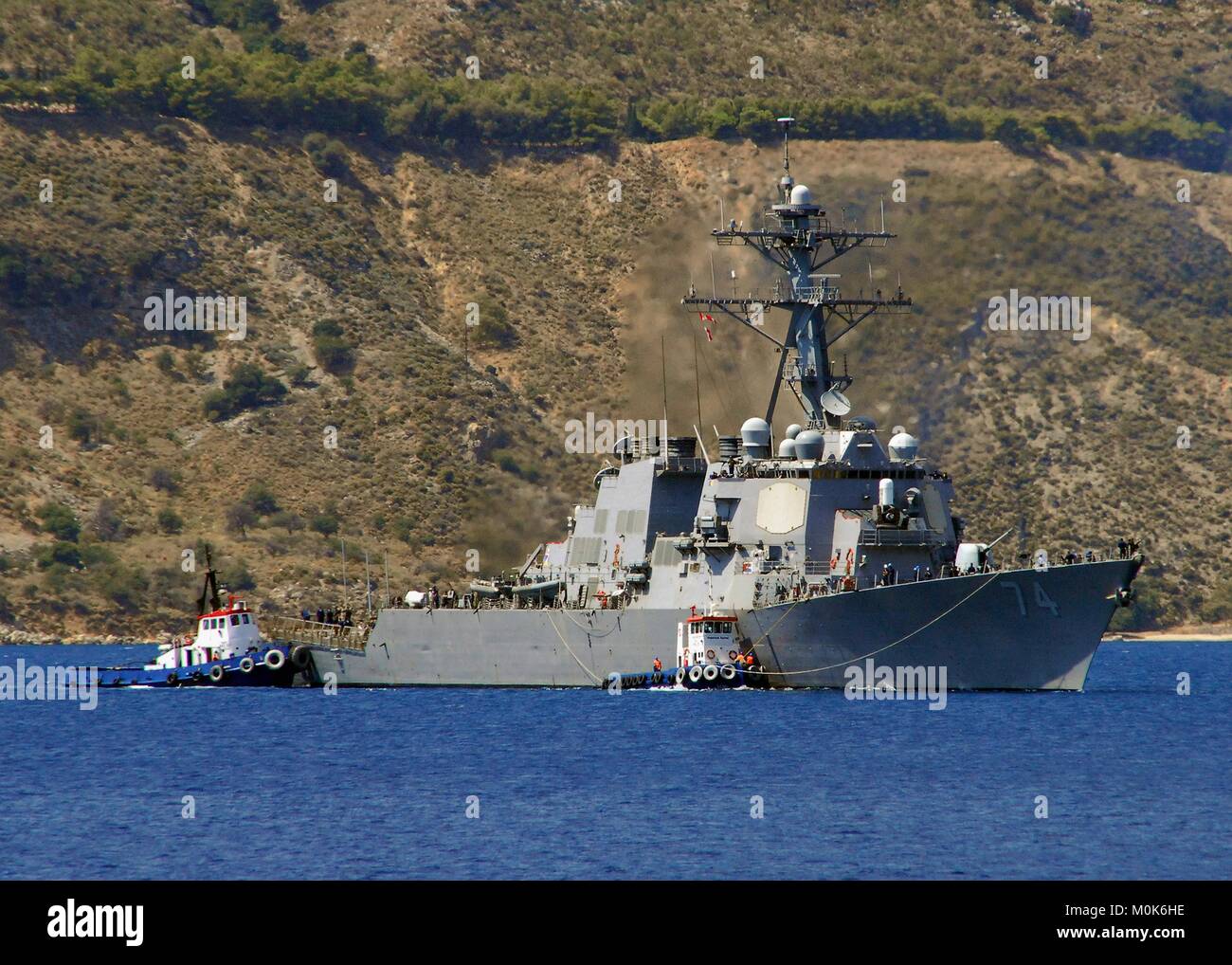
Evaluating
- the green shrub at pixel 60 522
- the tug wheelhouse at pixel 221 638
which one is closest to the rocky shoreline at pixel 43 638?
the green shrub at pixel 60 522

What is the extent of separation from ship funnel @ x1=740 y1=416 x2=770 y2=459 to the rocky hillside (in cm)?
1764

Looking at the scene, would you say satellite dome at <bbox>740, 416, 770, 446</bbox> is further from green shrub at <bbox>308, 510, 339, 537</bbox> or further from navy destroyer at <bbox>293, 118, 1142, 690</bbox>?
green shrub at <bbox>308, 510, 339, 537</bbox>

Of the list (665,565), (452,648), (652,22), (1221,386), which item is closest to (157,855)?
(665,565)

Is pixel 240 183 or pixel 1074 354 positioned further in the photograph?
pixel 240 183

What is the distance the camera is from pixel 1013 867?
26062mm

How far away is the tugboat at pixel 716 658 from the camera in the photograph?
4700cm

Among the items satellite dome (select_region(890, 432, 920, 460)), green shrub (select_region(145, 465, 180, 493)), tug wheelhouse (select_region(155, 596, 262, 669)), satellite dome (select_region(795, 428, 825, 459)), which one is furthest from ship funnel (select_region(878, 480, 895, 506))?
green shrub (select_region(145, 465, 180, 493))

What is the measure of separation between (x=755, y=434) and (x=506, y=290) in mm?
62203

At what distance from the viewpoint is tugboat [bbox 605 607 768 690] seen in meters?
47.0

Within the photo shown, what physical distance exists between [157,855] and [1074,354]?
79211 mm

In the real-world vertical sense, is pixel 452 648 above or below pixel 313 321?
below

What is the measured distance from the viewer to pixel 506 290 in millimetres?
110562

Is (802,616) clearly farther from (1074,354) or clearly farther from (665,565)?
(1074,354)

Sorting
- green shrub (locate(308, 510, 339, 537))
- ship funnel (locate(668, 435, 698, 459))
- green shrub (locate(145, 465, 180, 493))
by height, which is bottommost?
ship funnel (locate(668, 435, 698, 459))
